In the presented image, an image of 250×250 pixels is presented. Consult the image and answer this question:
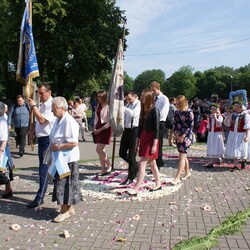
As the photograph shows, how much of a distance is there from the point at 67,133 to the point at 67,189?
33.6 inches

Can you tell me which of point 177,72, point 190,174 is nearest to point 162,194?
point 190,174

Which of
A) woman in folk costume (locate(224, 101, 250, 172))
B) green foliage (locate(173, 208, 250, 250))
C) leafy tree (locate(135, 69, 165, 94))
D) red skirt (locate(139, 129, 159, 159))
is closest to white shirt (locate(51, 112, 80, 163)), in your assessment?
red skirt (locate(139, 129, 159, 159))

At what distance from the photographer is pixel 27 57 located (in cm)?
634

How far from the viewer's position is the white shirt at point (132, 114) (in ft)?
23.3

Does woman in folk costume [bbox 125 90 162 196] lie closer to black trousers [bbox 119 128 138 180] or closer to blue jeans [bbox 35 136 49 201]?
black trousers [bbox 119 128 138 180]

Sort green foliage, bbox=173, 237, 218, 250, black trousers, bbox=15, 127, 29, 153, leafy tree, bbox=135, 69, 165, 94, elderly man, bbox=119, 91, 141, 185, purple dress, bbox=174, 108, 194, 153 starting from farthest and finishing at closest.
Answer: leafy tree, bbox=135, 69, 165, 94
black trousers, bbox=15, 127, 29, 153
purple dress, bbox=174, 108, 194, 153
elderly man, bbox=119, 91, 141, 185
green foliage, bbox=173, 237, 218, 250

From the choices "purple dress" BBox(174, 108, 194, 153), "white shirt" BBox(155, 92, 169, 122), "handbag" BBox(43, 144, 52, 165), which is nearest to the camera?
"handbag" BBox(43, 144, 52, 165)

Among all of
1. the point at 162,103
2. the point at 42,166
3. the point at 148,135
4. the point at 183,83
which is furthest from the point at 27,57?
the point at 183,83

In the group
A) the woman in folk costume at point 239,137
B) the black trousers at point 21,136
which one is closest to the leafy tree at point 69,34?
the black trousers at point 21,136

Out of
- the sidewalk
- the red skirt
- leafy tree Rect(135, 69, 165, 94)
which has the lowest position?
the sidewalk

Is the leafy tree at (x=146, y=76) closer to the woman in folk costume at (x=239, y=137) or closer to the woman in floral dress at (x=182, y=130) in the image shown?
the woman in folk costume at (x=239, y=137)

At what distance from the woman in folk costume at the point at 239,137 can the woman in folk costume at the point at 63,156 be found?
5137 millimetres

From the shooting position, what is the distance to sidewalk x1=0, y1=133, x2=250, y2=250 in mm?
4238

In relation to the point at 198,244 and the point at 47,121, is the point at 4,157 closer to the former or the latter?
the point at 47,121
